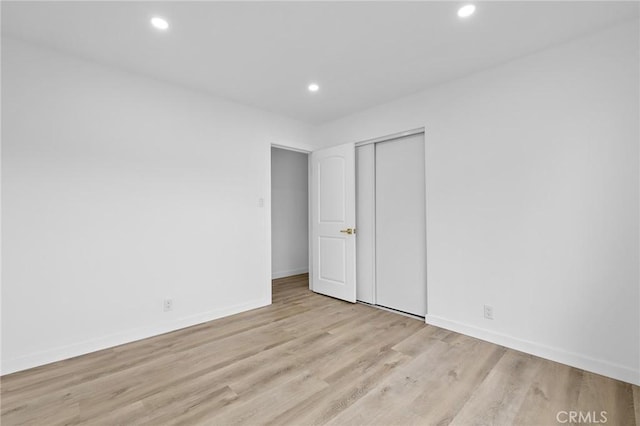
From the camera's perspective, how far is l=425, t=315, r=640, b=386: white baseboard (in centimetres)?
202

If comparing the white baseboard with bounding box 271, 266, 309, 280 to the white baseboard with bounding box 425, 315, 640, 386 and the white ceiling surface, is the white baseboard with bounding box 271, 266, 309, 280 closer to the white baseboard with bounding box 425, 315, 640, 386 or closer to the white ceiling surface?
the white baseboard with bounding box 425, 315, 640, 386

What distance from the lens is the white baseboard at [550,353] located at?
202cm

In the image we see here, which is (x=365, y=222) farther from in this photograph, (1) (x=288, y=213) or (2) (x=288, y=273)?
(2) (x=288, y=273)

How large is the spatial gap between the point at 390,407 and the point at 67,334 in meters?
2.62

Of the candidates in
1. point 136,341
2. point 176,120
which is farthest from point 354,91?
point 136,341

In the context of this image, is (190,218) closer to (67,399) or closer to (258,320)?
(258,320)

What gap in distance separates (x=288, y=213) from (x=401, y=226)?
2.79m

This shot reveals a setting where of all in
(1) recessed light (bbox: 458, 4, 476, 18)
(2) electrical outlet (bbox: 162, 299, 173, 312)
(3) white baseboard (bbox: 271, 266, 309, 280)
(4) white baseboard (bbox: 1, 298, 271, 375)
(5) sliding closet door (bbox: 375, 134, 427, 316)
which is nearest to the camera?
(1) recessed light (bbox: 458, 4, 476, 18)

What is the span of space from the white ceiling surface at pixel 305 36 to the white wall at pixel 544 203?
273mm

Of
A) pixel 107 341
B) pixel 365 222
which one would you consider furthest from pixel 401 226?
pixel 107 341

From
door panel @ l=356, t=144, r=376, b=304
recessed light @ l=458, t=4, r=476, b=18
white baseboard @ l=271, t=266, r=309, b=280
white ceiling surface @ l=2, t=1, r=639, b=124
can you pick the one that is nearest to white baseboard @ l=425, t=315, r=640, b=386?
door panel @ l=356, t=144, r=376, b=304

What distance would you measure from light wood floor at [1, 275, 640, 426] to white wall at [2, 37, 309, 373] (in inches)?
12.5

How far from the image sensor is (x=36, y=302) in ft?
7.52

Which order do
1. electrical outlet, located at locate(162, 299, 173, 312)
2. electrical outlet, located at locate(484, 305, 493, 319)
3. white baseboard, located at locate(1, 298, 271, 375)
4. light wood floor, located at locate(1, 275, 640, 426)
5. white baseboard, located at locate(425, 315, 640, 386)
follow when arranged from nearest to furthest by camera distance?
light wood floor, located at locate(1, 275, 640, 426) < white baseboard, located at locate(425, 315, 640, 386) < white baseboard, located at locate(1, 298, 271, 375) < electrical outlet, located at locate(484, 305, 493, 319) < electrical outlet, located at locate(162, 299, 173, 312)
